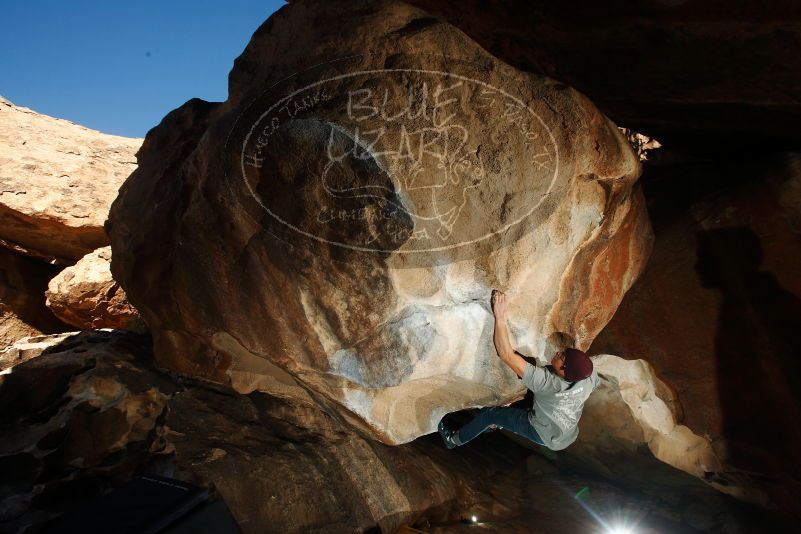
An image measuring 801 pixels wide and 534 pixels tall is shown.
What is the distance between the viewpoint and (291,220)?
93.0 inches

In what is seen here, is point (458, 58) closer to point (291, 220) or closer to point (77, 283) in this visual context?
point (291, 220)

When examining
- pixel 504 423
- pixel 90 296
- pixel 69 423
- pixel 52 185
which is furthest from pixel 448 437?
pixel 52 185

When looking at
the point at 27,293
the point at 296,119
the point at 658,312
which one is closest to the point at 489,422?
the point at 658,312

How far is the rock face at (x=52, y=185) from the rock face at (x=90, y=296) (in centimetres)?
48

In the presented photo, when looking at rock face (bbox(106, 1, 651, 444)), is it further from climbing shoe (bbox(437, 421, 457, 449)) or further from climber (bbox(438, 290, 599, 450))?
climbing shoe (bbox(437, 421, 457, 449))

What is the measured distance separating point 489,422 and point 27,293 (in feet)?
23.0

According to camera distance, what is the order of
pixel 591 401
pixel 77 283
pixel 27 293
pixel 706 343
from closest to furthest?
pixel 706 343 → pixel 591 401 → pixel 77 283 → pixel 27 293

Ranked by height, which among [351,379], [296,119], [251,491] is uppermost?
[296,119]

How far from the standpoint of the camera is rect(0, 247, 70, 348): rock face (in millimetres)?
6508

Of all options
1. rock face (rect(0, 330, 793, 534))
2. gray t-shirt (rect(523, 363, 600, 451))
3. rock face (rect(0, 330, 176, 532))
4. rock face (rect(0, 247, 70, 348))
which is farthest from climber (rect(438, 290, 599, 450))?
rock face (rect(0, 247, 70, 348))

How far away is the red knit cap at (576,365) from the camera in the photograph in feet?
8.79

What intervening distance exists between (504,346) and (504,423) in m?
1.22

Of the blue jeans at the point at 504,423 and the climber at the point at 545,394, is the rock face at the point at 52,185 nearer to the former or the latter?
the blue jeans at the point at 504,423

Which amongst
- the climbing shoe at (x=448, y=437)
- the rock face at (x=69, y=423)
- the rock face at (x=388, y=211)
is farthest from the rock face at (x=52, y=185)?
the climbing shoe at (x=448, y=437)
